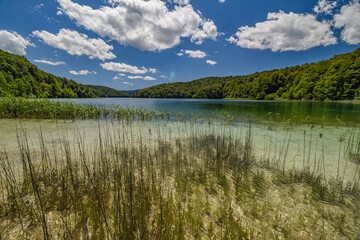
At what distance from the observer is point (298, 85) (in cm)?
7738

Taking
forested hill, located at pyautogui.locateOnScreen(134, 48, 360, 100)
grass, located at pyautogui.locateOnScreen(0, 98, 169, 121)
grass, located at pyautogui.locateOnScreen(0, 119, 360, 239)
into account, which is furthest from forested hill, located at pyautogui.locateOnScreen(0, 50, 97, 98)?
forested hill, located at pyautogui.locateOnScreen(134, 48, 360, 100)

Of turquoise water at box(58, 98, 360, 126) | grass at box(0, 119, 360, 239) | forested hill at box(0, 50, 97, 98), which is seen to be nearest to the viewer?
grass at box(0, 119, 360, 239)

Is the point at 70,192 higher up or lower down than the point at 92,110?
lower down

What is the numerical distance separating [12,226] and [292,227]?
5.23m

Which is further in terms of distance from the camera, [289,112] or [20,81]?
[20,81]

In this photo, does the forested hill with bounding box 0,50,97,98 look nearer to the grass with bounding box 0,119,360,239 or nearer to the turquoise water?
the turquoise water

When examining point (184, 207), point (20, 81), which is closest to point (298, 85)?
point (184, 207)

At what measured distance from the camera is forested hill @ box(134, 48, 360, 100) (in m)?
55.9

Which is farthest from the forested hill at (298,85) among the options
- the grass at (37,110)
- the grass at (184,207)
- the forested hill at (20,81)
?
the forested hill at (20,81)

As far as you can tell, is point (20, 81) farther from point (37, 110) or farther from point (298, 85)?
point (298, 85)

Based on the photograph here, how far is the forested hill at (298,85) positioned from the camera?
183 ft

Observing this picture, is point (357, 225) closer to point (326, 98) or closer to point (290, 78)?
point (326, 98)

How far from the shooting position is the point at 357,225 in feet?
9.23

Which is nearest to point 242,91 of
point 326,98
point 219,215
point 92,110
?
point 326,98
